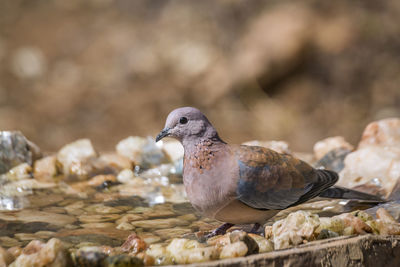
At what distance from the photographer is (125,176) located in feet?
10.3

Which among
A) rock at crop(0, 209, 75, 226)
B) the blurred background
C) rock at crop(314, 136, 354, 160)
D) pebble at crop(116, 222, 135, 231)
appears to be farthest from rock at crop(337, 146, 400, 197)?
the blurred background

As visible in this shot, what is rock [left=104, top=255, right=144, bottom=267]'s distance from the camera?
5.08 feet

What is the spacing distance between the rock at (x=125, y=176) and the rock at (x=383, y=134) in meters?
1.46

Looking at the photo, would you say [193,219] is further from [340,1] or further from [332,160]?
[340,1]

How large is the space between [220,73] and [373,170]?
18.7ft

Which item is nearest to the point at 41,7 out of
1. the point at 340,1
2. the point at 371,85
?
the point at 340,1

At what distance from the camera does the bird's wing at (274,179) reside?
6.77ft

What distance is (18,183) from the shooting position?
2.94 metres

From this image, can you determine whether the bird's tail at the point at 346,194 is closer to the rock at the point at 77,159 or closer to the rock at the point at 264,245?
the rock at the point at 264,245

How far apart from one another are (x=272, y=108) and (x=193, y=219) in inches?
232

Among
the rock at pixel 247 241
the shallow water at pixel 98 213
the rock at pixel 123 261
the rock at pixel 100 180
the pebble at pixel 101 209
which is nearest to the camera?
the rock at pixel 123 261

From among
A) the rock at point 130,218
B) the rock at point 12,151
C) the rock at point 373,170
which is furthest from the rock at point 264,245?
the rock at point 12,151

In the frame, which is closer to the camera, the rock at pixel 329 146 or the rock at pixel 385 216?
the rock at pixel 385 216

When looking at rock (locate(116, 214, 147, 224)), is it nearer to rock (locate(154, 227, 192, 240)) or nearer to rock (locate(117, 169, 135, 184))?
rock (locate(154, 227, 192, 240))
